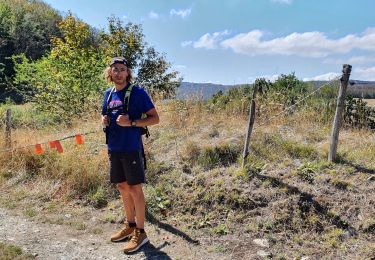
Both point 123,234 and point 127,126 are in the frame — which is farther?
point 123,234

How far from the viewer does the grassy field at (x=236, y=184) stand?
4566mm

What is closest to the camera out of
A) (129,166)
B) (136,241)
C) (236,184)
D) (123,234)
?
(129,166)

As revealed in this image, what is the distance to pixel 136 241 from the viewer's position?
14.5 feet

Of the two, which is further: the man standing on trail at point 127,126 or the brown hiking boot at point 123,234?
the brown hiking boot at point 123,234

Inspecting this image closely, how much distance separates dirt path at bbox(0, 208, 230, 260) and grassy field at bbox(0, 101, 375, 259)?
0.84ft

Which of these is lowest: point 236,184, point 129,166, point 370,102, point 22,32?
point 236,184

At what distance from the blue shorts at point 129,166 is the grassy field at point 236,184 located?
1149mm

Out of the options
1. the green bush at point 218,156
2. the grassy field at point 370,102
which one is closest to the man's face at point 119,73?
the green bush at point 218,156

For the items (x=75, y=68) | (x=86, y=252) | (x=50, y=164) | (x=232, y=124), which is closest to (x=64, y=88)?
(x=75, y=68)

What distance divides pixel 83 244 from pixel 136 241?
2.40 feet

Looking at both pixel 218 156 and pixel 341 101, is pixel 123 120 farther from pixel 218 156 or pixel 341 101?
pixel 341 101

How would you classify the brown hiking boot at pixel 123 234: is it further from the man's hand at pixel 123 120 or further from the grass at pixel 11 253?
the man's hand at pixel 123 120

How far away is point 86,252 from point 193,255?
123cm

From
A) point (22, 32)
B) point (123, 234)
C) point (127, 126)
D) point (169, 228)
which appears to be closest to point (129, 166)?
point (127, 126)
